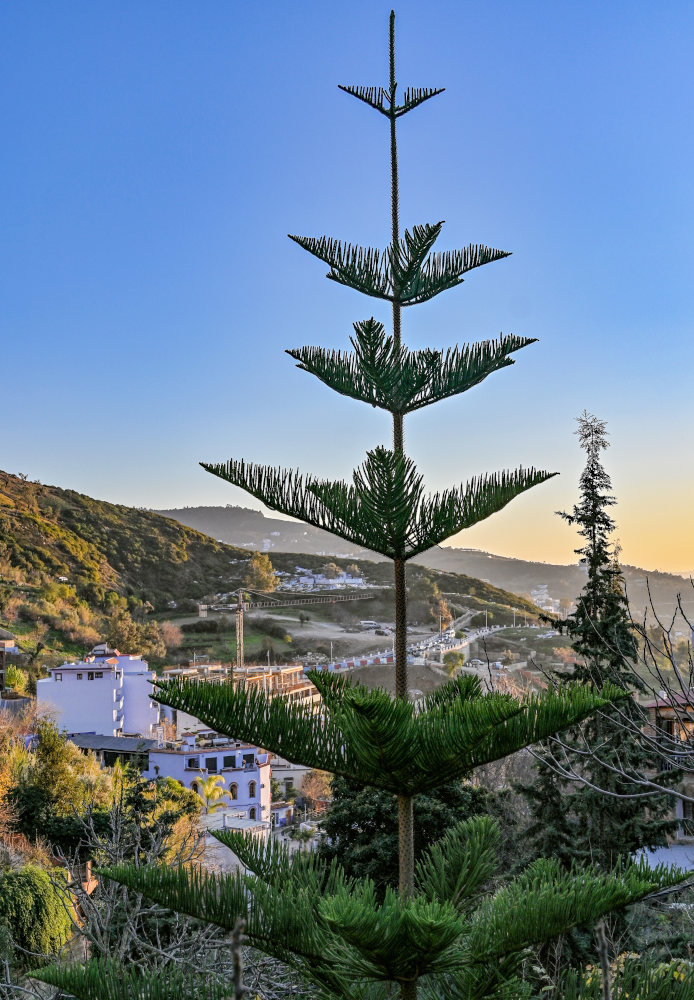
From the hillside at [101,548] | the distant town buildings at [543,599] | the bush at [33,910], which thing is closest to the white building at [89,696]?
the bush at [33,910]

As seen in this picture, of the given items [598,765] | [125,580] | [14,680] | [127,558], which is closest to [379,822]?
[598,765]

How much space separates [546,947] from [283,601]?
182 ft

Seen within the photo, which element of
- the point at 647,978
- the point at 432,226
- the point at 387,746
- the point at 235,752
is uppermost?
the point at 432,226

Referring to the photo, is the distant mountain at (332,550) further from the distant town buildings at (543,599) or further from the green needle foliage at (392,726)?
the green needle foliage at (392,726)

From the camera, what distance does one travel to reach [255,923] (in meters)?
2.16

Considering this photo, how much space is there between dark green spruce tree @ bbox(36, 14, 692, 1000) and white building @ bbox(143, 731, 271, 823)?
891 inches

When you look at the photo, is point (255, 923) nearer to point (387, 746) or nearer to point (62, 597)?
point (387, 746)

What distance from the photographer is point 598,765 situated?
7918 mm

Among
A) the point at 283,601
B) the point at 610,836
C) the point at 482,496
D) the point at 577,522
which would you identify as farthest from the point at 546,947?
the point at 283,601

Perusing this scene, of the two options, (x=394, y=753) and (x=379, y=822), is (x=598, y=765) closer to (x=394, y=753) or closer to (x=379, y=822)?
(x=379, y=822)

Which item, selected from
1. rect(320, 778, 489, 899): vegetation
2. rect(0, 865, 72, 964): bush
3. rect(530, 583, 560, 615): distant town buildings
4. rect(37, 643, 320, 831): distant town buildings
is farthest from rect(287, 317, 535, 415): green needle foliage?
rect(530, 583, 560, 615): distant town buildings

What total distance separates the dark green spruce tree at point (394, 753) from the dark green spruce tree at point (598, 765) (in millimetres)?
5399

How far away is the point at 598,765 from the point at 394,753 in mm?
6563

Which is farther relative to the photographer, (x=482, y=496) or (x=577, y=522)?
(x=577, y=522)
